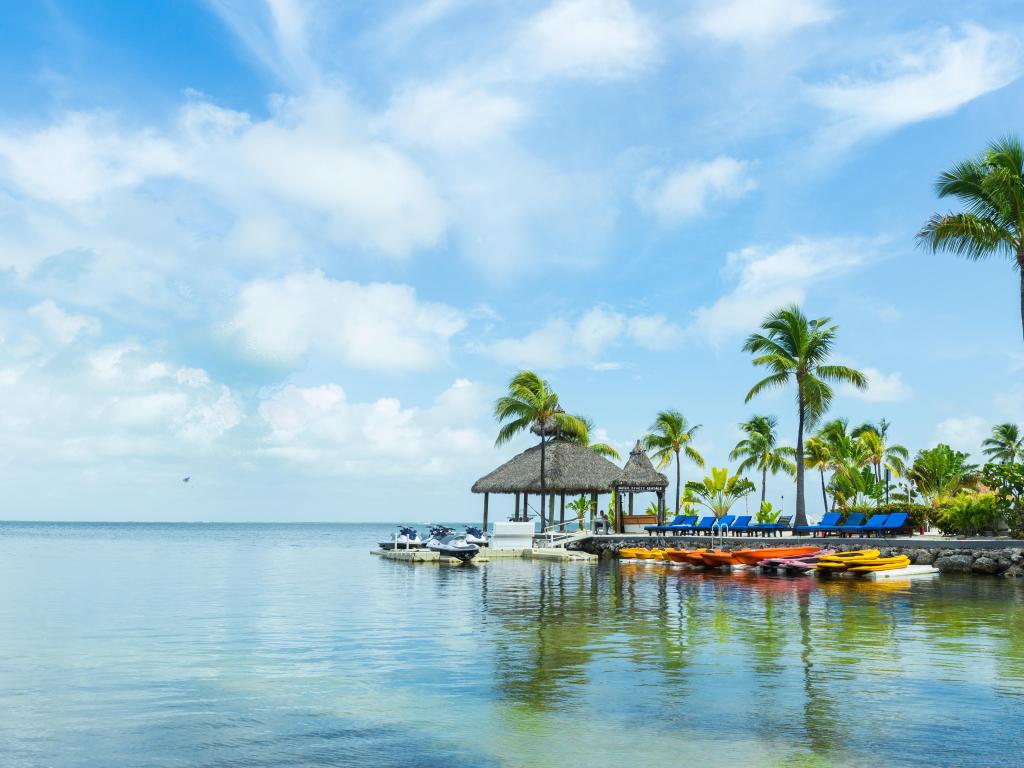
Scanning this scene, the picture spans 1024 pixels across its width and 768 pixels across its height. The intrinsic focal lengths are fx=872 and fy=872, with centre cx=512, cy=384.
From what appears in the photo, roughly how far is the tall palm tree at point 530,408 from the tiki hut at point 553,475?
0.95 metres

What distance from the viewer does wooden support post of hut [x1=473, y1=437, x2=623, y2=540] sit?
4209 cm

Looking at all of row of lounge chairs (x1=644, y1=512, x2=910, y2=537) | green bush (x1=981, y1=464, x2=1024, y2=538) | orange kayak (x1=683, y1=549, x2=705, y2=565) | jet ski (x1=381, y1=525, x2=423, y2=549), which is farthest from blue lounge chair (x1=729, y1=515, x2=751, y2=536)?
jet ski (x1=381, y1=525, x2=423, y2=549)

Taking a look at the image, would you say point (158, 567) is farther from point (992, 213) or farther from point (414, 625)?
point (992, 213)

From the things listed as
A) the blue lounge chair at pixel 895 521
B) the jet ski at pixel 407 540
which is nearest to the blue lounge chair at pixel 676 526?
the blue lounge chair at pixel 895 521

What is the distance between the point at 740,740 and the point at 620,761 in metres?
1.34

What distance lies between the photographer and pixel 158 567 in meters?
36.0

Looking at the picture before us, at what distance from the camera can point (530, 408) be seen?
1700 inches

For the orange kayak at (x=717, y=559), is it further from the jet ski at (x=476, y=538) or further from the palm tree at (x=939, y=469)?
the palm tree at (x=939, y=469)

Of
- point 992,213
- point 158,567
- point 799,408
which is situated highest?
point 992,213

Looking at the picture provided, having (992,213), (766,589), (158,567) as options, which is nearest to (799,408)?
(992,213)

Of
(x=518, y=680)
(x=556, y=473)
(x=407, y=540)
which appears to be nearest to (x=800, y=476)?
(x=556, y=473)

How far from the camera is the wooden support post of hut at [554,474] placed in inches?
1657

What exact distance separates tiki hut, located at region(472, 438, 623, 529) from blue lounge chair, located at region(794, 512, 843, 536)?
9.91m

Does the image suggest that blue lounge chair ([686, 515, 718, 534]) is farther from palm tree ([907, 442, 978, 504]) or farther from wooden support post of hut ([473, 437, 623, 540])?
palm tree ([907, 442, 978, 504])
